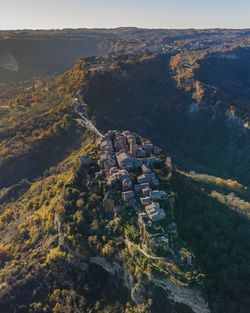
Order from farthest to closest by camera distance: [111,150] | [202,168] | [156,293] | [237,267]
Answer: [202,168] < [111,150] < [237,267] < [156,293]

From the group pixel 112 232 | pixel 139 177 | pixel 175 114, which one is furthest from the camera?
pixel 175 114

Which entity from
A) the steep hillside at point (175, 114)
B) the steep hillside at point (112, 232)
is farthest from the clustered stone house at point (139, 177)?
the steep hillside at point (175, 114)

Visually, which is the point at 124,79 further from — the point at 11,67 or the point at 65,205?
the point at 11,67

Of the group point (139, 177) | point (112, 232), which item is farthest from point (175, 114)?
point (112, 232)

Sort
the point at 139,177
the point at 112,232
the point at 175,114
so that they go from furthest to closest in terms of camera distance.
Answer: the point at 175,114 < the point at 139,177 < the point at 112,232

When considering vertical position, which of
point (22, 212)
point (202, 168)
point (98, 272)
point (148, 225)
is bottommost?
point (202, 168)

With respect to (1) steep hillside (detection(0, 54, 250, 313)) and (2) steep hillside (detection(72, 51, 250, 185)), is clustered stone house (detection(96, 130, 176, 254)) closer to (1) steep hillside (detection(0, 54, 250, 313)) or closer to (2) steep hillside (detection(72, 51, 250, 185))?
(1) steep hillside (detection(0, 54, 250, 313))

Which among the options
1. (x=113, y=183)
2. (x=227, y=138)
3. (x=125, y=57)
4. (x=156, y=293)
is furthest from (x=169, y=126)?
(x=156, y=293)

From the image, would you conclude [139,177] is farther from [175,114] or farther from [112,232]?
[175,114]

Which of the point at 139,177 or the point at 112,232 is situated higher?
the point at 139,177
